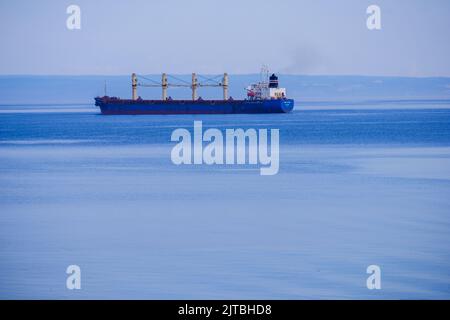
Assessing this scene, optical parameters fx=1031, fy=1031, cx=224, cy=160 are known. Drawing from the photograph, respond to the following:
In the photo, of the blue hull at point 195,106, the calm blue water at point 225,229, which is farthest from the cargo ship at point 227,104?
the calm blue water at point 225,229

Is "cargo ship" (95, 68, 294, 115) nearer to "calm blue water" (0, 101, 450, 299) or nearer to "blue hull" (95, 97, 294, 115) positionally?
"blue hull" (95, 97, 294, 115)

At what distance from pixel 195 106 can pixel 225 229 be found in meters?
30.6

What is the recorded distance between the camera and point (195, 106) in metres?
40.0

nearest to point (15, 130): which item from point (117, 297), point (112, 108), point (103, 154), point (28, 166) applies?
point (112, 108)

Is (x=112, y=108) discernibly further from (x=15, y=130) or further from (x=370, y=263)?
(x=370, y=263)

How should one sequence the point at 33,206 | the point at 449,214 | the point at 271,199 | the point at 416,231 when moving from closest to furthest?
the point at 416,231 → the point at 449,214 → the point at 33,206 → the point at 271,199

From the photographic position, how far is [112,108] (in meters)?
42.2

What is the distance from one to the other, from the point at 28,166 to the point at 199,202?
25.5 ft

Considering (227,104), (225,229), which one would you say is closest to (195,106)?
(227,104)

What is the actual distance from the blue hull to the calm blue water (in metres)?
19.9

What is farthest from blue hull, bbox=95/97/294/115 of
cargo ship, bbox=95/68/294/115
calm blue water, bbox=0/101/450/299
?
calm blue water, bbox=0/101/450/299

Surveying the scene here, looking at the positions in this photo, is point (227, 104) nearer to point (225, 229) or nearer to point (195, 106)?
point (195, 106)

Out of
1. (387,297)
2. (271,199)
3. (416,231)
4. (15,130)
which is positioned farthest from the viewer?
(15,130)

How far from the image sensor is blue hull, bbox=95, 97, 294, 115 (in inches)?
1535
